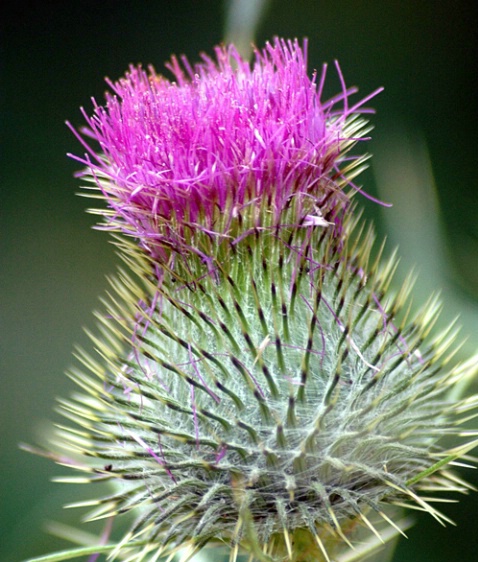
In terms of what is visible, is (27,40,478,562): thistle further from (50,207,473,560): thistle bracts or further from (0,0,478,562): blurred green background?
(0,0,478,562): blurred green background

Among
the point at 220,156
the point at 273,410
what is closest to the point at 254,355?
the point at 273,410

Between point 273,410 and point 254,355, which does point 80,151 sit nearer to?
point 254,355

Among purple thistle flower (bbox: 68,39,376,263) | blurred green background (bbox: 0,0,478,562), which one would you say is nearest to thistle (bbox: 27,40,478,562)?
purple thistle flower (bbox: 68,39,376,263)

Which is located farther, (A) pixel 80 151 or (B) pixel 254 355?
(A) pixel 80 151

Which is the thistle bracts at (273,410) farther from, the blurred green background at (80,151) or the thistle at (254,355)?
the blurred green background at (80,151)

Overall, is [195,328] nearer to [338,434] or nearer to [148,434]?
[148,434]

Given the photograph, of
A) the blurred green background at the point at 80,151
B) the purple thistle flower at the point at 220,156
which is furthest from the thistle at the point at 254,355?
the blurred green background at the point at 80,151
